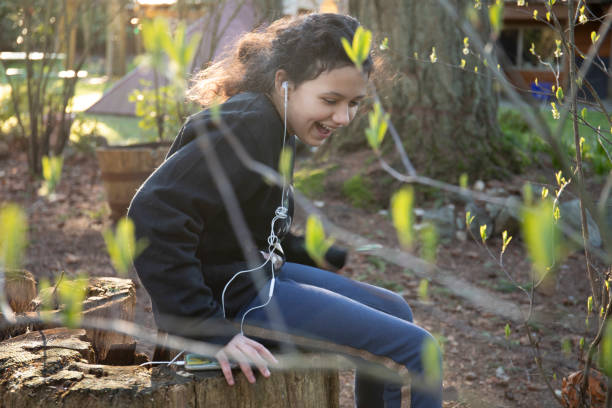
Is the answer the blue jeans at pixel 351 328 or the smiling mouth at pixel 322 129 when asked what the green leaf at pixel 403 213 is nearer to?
the blue jeans at pixel 351 328

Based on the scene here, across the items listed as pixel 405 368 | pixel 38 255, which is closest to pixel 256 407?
pixel 405 368

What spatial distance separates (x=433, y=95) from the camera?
562 centimetres

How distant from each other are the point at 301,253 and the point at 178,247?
0.78m

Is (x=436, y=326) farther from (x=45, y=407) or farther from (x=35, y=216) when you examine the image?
(x=35, y=216)

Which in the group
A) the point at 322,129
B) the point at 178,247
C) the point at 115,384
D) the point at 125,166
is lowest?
the point at 125,166

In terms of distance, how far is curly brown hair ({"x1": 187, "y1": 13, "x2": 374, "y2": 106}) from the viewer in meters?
2.17

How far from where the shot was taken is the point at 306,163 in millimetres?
6121

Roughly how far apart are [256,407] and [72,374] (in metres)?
0.50

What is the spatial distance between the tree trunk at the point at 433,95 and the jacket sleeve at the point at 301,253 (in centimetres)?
304

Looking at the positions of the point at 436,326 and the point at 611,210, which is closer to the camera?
the point at 436,326

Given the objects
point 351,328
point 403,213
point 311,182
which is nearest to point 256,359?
point 351,328

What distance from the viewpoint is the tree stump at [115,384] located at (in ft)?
5.55

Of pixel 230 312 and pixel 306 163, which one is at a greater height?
pixel 230 312

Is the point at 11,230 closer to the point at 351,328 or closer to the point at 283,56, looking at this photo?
the point at 351,328
